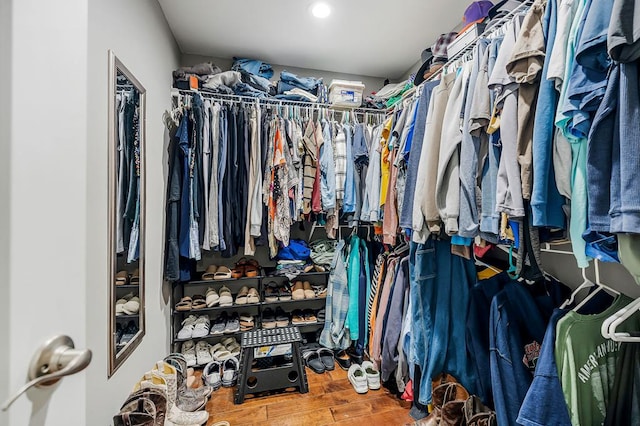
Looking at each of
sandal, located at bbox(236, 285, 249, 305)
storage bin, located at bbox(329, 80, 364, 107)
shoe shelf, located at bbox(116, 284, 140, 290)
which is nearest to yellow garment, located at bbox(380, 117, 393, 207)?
storage bin, located at bbox(329, 80, 364, 107)

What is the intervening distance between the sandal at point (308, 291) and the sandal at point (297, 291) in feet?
0.09

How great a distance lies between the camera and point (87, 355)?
439mm

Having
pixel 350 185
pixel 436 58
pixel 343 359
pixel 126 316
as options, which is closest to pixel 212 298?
pixel 126 316

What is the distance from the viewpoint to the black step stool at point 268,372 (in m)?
1.75

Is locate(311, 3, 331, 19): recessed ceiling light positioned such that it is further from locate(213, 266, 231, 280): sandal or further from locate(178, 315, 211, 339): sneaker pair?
locate(178, 315, 211, 339): sneaker pair

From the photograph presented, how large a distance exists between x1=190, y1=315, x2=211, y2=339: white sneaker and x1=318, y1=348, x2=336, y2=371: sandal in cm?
88

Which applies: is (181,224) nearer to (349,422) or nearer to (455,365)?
(349,422)

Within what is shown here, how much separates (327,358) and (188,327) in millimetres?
1065

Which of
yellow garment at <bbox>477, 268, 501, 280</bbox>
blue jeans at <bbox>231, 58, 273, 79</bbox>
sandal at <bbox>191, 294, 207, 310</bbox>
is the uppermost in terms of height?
blue jeans at <bbox>231, 58, 273, 79</bbox>

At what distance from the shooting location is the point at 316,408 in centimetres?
168

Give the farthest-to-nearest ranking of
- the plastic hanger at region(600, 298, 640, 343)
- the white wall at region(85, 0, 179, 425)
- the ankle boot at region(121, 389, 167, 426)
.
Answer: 1. the ankle boot at region(121, 389, 167, 426)
2. the white wall at region(85, 0, 179, 425)
3. the plastic hanger at region(600, 298, 640, 343)

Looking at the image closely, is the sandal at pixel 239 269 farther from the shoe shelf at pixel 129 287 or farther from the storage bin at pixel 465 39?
the storage bin at pixel 465 39

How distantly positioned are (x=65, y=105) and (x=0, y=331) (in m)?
0.35

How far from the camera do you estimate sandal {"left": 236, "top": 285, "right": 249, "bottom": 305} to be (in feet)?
7.17
